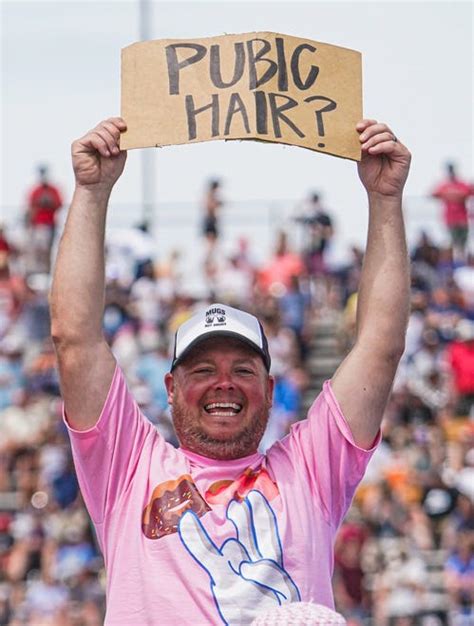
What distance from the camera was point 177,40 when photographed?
14.0ft

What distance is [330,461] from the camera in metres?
4.10

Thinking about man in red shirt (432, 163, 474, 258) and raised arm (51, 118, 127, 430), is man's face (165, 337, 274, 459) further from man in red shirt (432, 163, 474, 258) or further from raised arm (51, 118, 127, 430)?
man in red shirt (432, 163, 474, 258)

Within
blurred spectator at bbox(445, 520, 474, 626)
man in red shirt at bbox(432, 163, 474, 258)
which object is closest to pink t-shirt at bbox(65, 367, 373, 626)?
blurred spectator at bbox(445, 520, 474, 626)

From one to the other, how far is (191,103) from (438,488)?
27.9 feet

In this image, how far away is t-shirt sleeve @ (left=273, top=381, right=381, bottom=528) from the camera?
13.4ft

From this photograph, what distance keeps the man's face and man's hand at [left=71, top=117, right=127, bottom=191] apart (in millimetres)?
521

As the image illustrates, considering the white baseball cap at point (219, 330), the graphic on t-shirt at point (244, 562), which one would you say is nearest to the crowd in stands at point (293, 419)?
the white baseball cap at point (219, 330)

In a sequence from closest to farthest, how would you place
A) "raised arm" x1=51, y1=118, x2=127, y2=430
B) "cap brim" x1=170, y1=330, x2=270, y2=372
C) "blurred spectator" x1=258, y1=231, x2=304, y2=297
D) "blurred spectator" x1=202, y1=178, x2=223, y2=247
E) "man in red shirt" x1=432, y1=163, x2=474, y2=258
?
"raised arm" x1=51, y1=118, x2=127, y2=430 < "cap brim" x1=170, y1=330, x2=270, y2=372 < "blurred spectator" x1=258, y1=231, x2=304, y2=297 < "man in red shirt" x1=432, y1=163, x2=474, y2=258 < "blurred spectator" x1=202, y1=178, x2=223, y2=247

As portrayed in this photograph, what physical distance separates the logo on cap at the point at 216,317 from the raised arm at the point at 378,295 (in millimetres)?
334

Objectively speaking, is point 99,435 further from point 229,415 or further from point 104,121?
point 104,121

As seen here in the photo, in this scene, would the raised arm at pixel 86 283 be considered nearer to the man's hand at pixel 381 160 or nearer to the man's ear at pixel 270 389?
the man's ear at pixel 270 389

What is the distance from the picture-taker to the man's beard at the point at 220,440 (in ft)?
13.4

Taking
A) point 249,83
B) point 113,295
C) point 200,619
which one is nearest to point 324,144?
point 249,83

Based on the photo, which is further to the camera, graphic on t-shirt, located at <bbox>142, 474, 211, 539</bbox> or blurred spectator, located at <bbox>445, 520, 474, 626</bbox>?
blurred spectator, located at <bbox>445, 520, 474, 626</bbox>
